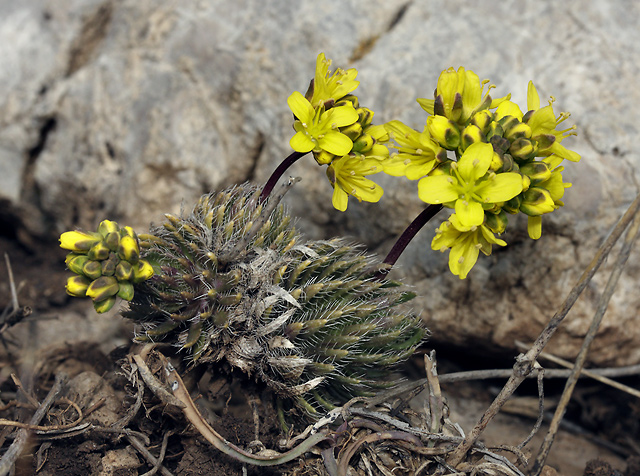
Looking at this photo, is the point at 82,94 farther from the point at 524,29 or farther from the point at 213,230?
the point at 524,29

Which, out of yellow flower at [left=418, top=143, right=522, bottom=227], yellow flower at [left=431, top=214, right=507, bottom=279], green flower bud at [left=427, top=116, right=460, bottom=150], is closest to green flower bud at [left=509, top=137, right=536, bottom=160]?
yellow flower at [left=418, top=143, right=522, bottom=227]

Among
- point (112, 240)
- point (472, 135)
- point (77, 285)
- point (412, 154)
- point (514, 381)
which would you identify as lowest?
point (77, 285)

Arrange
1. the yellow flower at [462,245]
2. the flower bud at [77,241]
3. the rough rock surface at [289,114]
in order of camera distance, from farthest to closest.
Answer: the rough rock surface at [289,114], the yellow flower at [462,245], the flower bud at [77,241]

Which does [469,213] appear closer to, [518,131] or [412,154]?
[518,131]

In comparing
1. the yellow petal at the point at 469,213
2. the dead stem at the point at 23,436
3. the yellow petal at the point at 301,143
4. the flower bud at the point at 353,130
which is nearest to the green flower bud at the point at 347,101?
the flower bud at the point at 353,130

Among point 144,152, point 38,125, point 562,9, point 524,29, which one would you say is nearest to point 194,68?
point 144,152

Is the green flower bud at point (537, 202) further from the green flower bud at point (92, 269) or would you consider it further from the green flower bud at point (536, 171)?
the green flower bud at point (92, 269)

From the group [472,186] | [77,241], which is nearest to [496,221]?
[472,186]
